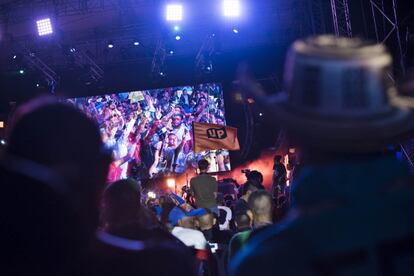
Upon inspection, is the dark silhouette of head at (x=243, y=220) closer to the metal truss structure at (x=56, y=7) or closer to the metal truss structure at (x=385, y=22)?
the metal truss structure at (x=385, y=22)

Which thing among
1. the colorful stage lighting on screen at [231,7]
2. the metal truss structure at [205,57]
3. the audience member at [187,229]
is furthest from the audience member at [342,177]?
the metal truss structure at [205,57]

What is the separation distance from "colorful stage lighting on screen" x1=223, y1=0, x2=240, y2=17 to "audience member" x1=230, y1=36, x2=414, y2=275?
1155 centimetres

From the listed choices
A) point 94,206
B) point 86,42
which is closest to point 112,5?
point 86,42

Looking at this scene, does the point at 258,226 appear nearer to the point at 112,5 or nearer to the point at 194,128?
the point at 194,128

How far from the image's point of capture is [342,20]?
9.80 meters

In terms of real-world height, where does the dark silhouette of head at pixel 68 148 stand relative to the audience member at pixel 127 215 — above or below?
above

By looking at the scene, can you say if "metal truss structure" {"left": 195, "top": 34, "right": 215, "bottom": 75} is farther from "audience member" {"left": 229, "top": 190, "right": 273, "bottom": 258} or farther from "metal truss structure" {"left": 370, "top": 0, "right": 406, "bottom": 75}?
"audience member" {"left": 229, "top": 190, "right": 273, "bottom": 258}

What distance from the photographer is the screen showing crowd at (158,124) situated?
14.5 meters

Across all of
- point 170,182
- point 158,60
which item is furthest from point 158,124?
point 158,60

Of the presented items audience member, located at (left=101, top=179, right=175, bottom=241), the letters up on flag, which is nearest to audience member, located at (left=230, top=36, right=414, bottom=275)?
audience member, located at (left=101, top=179, right=175, bottom=241)

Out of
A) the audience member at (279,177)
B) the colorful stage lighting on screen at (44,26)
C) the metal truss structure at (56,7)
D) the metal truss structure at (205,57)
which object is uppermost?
the metal truss structure at (56,7)

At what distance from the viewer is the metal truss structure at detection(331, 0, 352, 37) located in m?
8.47

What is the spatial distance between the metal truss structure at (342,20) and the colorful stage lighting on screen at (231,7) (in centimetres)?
295

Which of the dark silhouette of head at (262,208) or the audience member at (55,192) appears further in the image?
the dark silhouette of head at (262,208)
